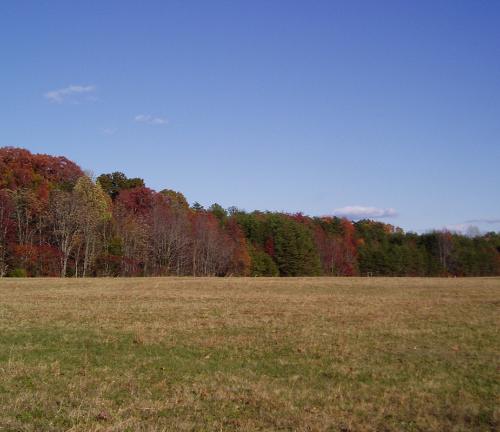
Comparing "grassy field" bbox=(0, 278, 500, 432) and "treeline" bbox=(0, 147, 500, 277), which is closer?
"grassy field" bbox=(0, 278, 500, 432)

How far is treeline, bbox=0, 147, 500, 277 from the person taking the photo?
72250 millimetres

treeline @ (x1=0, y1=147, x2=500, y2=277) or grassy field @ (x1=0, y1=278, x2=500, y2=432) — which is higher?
treeline @ (x1=0, y1=147, x2=500, y2=277)

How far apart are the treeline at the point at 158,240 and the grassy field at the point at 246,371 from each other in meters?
51.0

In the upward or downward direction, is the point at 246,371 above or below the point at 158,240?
below

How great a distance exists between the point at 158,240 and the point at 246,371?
251 ft

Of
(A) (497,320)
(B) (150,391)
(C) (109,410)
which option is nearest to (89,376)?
(B) (150,391)

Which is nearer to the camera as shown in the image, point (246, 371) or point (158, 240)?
point (246, 371)

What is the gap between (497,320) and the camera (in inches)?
802

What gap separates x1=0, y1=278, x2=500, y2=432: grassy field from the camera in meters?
7.91

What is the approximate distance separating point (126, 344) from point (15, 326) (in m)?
5.16

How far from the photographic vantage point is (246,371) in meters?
11.1

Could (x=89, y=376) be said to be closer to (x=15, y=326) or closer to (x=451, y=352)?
(x=15, y=326)

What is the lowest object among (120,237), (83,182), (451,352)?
(451,352)

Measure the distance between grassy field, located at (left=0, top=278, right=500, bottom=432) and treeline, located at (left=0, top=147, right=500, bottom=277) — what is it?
51.0m
